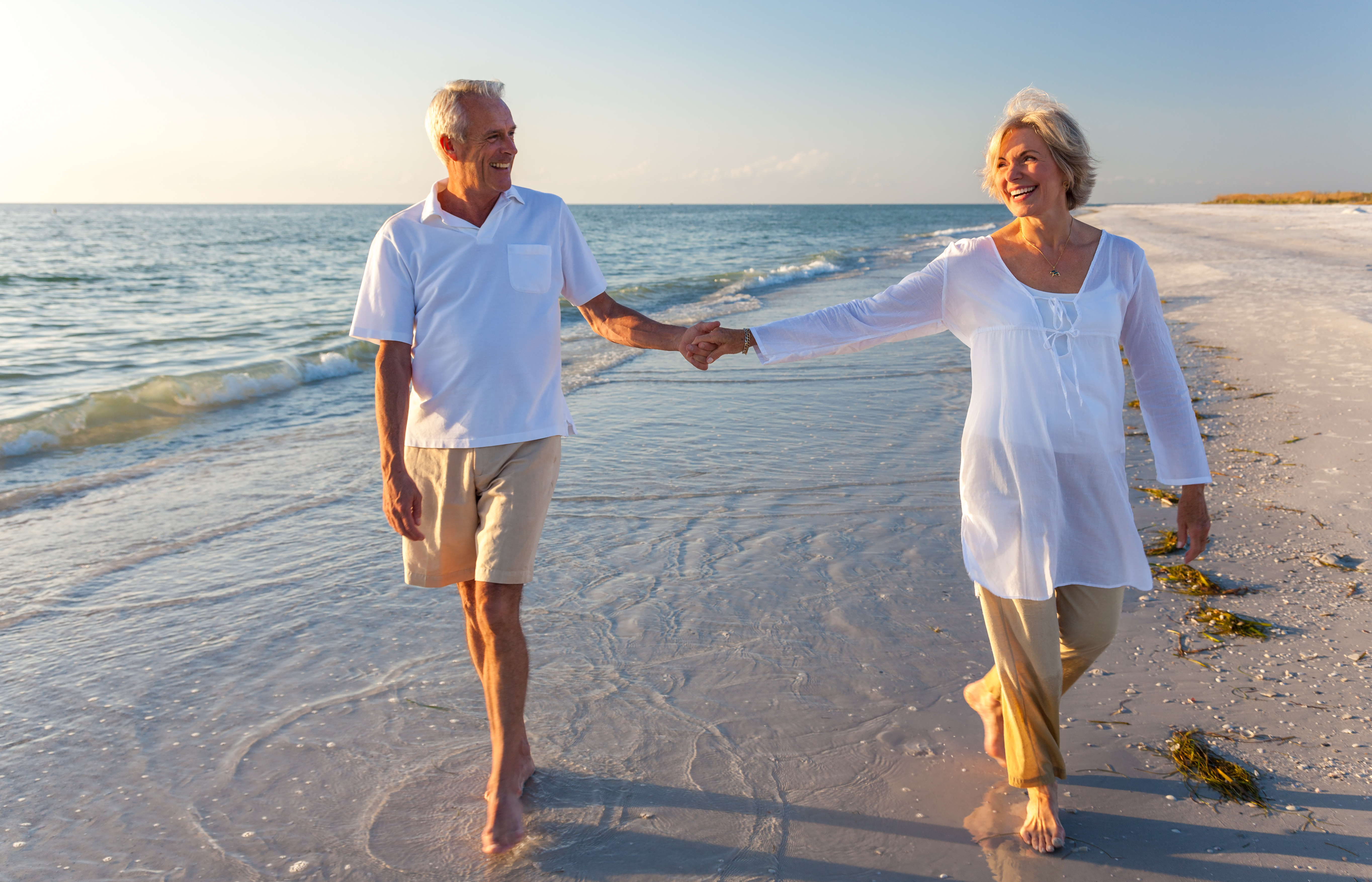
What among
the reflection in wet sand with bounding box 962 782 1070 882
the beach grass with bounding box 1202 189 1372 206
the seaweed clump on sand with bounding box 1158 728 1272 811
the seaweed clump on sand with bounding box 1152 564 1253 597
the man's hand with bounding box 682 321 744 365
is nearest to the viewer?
the reflection in wet sand with bounding box 962 782 1070 882

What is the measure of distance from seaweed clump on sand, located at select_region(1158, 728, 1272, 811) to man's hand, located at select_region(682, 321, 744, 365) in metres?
2.07

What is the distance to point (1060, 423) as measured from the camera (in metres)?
2.51

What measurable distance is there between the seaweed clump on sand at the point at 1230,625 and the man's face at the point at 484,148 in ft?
11.1

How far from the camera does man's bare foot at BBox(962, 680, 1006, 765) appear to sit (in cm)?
294

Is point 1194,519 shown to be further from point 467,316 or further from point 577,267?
point 467,316

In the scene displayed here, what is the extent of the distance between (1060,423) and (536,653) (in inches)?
94.7

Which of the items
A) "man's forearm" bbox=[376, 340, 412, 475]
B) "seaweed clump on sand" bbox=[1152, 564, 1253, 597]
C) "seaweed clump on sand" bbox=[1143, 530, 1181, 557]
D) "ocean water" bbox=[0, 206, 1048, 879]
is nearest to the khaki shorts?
"man's forearm" bbox=[376, 340, 412, 475]

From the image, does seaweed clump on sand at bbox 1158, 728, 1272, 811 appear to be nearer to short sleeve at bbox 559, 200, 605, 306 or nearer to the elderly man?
the elderly man

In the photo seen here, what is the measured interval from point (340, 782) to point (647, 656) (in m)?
1.31

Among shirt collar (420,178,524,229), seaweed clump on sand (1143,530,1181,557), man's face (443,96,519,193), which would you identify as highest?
man's face (443,96,519,193)

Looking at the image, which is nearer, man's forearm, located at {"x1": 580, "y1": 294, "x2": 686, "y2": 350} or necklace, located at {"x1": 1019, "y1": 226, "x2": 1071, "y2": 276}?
necklace, located at {"x1": 1019, "y1": 226, "x2": 1071, "y2": 276}

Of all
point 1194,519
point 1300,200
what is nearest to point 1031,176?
point 1194,519

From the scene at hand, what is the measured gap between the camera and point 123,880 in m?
2.52

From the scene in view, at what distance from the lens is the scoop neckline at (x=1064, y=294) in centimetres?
255
